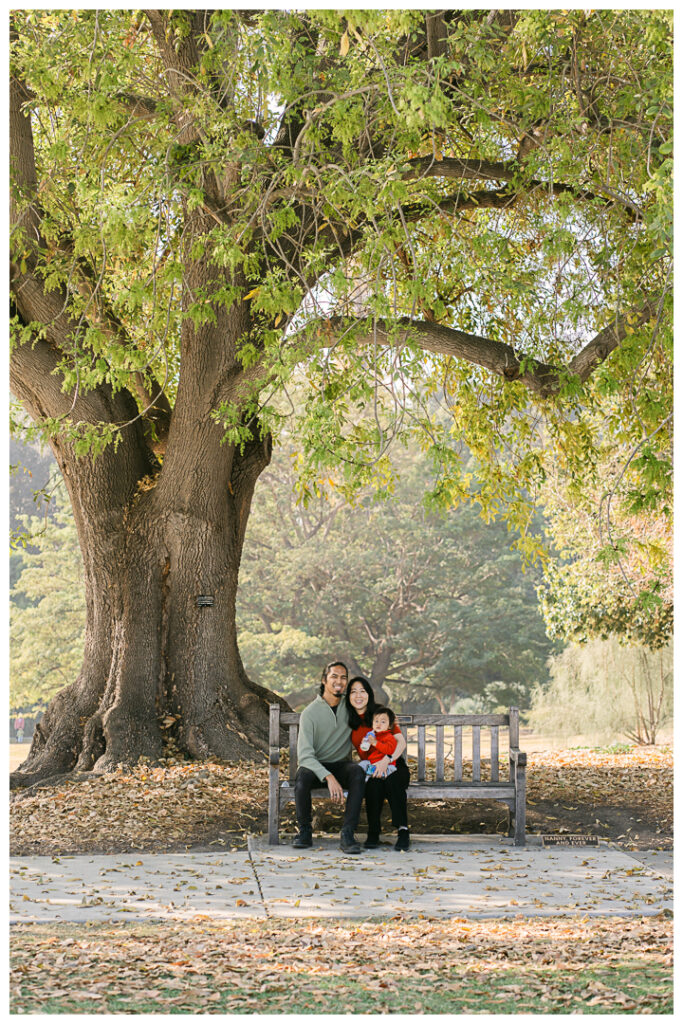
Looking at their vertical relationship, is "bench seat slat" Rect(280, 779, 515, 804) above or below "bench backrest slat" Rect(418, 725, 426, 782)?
below

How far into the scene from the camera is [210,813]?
27.6ft

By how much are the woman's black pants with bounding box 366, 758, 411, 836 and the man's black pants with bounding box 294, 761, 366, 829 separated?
11 centimetres

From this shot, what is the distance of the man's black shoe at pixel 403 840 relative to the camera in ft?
24.6

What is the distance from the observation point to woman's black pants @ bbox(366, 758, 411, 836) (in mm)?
7566

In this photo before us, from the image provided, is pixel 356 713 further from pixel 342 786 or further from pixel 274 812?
pixel 274 812

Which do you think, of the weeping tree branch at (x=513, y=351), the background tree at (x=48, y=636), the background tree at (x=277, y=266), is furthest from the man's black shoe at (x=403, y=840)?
the background tree at (x=48, y=636)

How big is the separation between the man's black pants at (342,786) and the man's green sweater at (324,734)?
11cm

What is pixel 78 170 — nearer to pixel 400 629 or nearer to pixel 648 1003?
pixel 648 1003

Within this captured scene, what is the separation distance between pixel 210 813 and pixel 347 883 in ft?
7.48

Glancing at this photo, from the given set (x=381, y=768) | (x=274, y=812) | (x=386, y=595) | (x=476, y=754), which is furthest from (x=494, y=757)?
(x=386, y=595)

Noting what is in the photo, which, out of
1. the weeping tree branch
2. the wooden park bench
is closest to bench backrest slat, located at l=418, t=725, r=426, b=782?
the wooden park bench

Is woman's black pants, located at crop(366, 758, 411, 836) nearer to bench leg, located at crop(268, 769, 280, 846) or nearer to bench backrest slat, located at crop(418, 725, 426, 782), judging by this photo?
bench backrest slat, located at crop(418, 725, 426, 782)

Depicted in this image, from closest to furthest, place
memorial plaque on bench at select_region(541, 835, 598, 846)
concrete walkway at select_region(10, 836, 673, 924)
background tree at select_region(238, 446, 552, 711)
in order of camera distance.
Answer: concrete walkway at select_region(10, 836, 673, 924) < memorial plaque on bench at select_region(541, 835, 598, 846) < background tree at select_region(238, 446, 552, 711)

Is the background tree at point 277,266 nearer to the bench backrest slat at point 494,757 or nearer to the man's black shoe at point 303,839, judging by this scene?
the bench backrest slat at point 494,757
